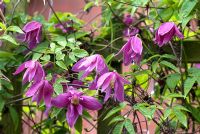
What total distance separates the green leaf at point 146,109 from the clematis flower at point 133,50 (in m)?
0.11

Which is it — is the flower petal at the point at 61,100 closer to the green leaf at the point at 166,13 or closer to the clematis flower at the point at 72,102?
the clematis flower at the point at 72,102

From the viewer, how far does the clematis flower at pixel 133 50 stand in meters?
1.03

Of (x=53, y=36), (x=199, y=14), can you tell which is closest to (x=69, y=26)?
(x=53, y=36)

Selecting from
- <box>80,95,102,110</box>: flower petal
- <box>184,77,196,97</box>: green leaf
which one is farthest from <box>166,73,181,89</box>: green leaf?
<box>80,95,102,110</box>: flower petal

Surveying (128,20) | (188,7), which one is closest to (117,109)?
(188,7)

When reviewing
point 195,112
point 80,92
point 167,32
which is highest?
Result: point 167,32

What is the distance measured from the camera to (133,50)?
104 centimetres

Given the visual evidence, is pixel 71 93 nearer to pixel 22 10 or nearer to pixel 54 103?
pixel 54 103

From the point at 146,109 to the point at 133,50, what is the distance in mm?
147

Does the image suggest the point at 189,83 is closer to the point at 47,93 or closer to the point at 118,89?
the point at 118,89

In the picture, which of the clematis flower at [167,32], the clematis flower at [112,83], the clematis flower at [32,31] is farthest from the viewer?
the clematis flower at [32,31]

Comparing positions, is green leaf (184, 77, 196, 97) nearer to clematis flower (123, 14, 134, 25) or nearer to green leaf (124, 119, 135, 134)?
green leaf (124, 119, 135, 134)

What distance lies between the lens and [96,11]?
2885 mm

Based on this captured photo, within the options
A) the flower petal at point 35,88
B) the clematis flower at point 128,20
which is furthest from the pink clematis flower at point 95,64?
the clematis flower at point 128,20
